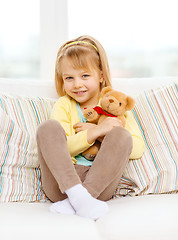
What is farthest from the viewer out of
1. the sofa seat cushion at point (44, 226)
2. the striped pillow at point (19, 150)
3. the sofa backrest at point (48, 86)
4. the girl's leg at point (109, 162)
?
the sofa backrest at point (48, 86)

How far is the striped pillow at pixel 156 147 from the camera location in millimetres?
1396

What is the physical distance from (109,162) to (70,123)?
0.35 metres

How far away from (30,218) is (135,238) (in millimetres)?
323

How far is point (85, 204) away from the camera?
113 cm

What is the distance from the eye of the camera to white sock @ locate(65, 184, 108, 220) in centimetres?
111

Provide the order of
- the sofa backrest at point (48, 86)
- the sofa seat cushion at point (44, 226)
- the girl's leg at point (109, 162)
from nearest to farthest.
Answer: the sofa seat cushion at point (44, 226) < the girl's leg at point (109, 162) < the sofa backrest at point (48, 86)

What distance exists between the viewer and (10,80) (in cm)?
167

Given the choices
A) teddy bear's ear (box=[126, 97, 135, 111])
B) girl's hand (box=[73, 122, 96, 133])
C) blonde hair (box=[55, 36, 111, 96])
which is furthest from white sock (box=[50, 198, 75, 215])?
blonde hair (box=[55, 36, 111, 96])

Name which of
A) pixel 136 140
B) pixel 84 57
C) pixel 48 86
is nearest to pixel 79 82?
pixel 84 57

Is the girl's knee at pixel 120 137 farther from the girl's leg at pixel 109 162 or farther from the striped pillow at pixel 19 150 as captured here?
the striped pillow at pixel 19 150

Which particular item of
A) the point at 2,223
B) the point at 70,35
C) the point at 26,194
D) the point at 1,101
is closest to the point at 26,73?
the point at 70,35

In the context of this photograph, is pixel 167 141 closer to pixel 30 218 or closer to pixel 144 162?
pixel 144 162

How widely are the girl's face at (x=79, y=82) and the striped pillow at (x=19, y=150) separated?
0.17 meters

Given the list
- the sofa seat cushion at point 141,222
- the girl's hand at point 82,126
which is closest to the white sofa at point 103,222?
the sofa seat cushion at point 141,222
